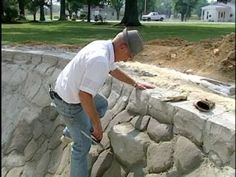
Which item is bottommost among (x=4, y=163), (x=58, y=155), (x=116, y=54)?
(x=4, y=163)

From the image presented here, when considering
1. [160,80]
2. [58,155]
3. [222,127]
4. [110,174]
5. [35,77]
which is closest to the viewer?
[222,127]

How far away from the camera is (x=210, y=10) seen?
5459cm

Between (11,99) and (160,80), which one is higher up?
(160,80)

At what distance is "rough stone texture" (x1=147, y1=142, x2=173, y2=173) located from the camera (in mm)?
4266

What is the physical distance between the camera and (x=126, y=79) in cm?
490

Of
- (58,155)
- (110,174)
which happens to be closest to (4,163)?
(58,155)

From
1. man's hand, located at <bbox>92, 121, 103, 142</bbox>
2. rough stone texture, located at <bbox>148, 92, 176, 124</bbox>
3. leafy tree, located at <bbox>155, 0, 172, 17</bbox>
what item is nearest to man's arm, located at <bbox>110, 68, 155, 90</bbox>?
rough stone texture, located at <bbox>148, 92, 176, 124</bbox>

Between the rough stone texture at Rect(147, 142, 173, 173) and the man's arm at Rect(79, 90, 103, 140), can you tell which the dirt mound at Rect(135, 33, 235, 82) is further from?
the man's arm at Rect(79, 90, 103, 140)

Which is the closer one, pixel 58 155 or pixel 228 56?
pixel 228 56

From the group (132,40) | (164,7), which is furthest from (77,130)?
(164,7)

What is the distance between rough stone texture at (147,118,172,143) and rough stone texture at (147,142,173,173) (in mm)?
56

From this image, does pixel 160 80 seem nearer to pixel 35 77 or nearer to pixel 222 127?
pixel 222 127

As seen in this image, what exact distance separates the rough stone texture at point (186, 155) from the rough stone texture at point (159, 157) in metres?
0.11

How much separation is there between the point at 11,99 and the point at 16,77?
45cm
